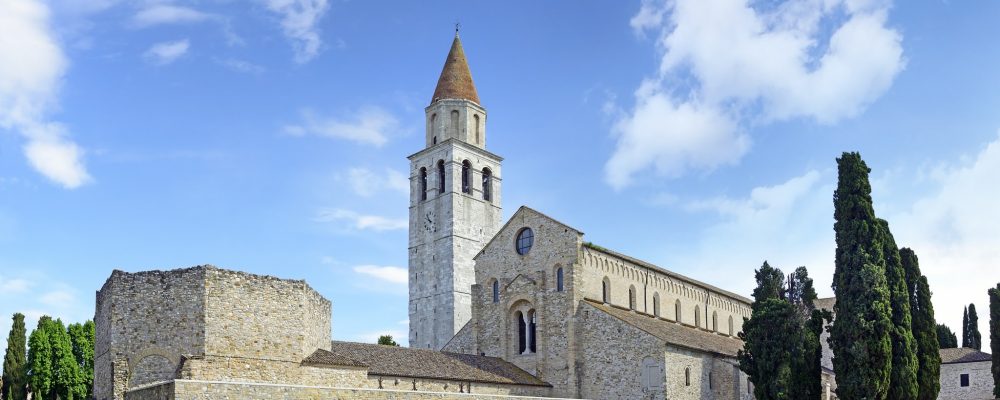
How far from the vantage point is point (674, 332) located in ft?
151

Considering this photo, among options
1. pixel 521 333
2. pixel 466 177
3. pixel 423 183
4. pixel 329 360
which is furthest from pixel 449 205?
pixel 329 360

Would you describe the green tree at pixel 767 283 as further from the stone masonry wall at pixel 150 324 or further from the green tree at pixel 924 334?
the stone masonry wall at pixel 150 324

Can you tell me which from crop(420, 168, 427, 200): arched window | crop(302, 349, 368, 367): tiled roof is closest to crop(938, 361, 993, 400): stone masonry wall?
crop(420, 168, 427, 200): arched window

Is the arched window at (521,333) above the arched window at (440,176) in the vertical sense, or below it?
below

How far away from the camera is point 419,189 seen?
72.4 meters

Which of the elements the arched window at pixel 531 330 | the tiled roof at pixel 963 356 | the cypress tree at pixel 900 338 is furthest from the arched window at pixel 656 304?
the tiled roof at pixel 963 356

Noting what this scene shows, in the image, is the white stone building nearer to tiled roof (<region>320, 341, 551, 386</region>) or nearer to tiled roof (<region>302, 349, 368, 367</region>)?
tiled roof (<region>320, 341, 551, 386</region>)

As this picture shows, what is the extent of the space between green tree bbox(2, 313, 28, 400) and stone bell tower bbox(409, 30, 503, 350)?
1010 inches

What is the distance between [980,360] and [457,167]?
37.5 m

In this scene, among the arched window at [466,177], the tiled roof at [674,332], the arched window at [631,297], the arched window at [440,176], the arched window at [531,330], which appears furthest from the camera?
the arched window at [466,177]

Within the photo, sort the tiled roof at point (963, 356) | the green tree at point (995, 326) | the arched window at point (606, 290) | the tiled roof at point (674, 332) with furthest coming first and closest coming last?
the tiled roof at point (963, 356), the green tree at point (995, 326), the arched window at point (606, 290), the tiled roof at point (674, 332)

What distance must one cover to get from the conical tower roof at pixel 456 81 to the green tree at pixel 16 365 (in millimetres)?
Result: 32591

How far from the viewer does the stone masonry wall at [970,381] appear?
58.1 meters

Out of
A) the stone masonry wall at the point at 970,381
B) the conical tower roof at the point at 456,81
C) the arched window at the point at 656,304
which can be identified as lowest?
the stone masonry wall at the point at 970,381
